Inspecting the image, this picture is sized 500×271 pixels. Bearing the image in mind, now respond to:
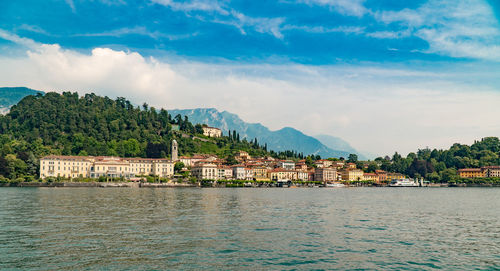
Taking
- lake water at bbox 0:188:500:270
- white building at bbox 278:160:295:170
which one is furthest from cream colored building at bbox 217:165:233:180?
lake water at bbox 0:188:500:270

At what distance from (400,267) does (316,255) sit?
4.19m

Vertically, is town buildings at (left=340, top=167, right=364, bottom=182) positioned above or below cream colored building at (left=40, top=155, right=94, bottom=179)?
below

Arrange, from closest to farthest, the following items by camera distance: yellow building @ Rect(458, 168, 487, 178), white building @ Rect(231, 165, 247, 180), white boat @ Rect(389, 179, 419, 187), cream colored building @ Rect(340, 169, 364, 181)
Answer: white building @ Rect(231, 165, 247, 180) → white boat @ Rect(389, 179, 419, 187) → yellow building @ Rect(458, 168, 487, 178) → cream colored building @ Rect(340, 169, 364, 181)

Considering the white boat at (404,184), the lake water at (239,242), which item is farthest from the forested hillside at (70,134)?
the lake water at (239,242)

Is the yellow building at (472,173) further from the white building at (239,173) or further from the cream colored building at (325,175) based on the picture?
the white building at (239,173)

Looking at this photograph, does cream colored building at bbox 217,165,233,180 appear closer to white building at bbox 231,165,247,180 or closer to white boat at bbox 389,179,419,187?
white building at bbox 231,165,247,180

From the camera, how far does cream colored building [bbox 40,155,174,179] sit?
5177 inches

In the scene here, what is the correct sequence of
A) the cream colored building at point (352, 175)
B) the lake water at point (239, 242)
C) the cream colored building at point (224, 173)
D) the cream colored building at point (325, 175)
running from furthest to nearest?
the cream colored building at point (352, 175), the cream colored building at point (325, 175), the cream colored building at point (224, 173), the lake water at point (239, 242)

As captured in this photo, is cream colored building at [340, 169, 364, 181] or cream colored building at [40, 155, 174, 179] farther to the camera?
cream colored building at [340, 169, 364, 181]

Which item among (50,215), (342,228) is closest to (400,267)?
(342,228)

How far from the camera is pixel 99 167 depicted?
14038 cm

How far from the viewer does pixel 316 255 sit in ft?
69.3

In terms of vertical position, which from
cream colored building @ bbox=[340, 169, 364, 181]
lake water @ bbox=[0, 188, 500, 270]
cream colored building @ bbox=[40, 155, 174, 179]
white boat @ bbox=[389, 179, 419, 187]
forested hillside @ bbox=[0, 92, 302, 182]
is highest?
forested hillside @ bbox=[0, 92, 302, 182]

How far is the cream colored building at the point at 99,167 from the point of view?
131500 mm
